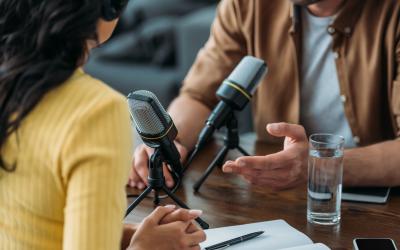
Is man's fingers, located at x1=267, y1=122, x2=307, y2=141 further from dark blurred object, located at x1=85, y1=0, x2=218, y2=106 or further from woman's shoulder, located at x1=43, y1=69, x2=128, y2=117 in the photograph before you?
dark blurred object, located at x1=85, y1=0, x2=218, y2=106

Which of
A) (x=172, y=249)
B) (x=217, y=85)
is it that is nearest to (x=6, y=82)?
(x=172, y=249)

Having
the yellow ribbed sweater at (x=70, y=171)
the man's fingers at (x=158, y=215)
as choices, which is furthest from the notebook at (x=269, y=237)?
the yellow ribbed sweater at (x=70, y=171)

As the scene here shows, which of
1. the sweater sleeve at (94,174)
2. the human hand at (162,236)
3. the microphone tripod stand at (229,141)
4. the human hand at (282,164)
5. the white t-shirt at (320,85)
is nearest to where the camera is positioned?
the sweater sleeve at (94,174)

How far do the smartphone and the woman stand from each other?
0.46 meters

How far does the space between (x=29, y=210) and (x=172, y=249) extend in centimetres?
25

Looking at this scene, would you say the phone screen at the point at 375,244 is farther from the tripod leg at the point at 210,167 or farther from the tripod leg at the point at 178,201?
the tripod leg at the point at 210,167

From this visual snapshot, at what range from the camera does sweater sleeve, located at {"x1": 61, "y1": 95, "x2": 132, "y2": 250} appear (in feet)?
2.93

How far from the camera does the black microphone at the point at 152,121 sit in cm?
119

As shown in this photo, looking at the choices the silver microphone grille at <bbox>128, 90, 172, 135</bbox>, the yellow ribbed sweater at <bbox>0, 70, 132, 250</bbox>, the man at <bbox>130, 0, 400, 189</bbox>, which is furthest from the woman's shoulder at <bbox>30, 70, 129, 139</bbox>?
the man at <bbox>130, 0, 400, 189</bbox>

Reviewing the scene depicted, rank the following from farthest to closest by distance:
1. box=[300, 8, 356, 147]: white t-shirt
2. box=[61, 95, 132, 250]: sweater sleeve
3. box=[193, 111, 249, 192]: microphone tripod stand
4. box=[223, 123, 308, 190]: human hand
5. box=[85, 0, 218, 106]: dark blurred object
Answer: box=[85, 0, 218, 106]: dark blurred object < box=[300, 8, 356, 147]: white t-shirt < box=[193, 111, 249, 192]: microphone tripod stand < box=[223, 123, 308, 190]: human hand < box=[61, 95, 132, 250]: sweater sleeve

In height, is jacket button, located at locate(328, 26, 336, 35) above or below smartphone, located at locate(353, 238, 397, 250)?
above

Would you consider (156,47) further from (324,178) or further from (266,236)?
(266,236)

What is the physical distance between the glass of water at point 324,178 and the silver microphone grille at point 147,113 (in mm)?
304

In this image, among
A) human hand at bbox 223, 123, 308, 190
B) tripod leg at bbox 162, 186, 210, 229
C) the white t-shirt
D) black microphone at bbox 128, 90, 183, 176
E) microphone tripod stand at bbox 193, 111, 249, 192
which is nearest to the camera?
black microphone at bbox 128, 90, 183, 176
